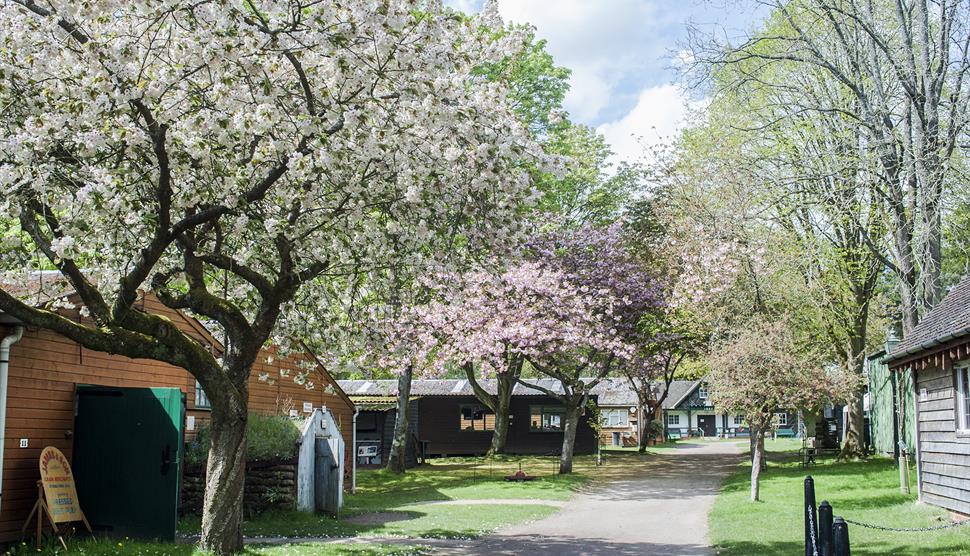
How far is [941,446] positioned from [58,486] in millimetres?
15086

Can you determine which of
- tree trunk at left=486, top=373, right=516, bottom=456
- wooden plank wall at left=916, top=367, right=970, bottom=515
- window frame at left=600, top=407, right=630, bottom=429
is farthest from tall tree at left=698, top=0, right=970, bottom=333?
window frame at left=600, top=407, right=630, bottom=429

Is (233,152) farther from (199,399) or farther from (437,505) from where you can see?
(437,505)

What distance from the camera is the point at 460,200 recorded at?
1021cm

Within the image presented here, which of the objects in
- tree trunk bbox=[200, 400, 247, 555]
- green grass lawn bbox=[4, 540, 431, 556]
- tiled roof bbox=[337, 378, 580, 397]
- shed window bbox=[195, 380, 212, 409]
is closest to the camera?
tree trunk bbox=[200, 400, 247, 555]

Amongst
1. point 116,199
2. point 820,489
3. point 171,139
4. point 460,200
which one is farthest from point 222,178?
point 820,489

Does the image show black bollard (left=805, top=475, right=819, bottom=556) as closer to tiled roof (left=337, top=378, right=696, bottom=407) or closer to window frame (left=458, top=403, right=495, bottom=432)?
tiled roof (left=337, top=378, right=696, bottom=407)

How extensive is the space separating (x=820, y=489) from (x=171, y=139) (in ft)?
58.4

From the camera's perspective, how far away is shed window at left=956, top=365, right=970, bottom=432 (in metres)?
14.0

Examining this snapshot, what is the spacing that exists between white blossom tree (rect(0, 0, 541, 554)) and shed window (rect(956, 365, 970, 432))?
8.84 metres

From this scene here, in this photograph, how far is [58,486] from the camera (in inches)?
520

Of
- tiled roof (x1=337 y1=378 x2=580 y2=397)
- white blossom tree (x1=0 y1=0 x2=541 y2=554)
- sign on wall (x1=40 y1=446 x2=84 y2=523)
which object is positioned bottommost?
sign on wall (x1=40 y1=446 x2=84 y2=523)

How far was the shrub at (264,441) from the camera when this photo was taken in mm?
17284

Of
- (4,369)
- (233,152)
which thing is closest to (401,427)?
(4,369)

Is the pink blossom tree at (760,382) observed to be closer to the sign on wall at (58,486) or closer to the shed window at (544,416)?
the sign on wall at (58,486)
